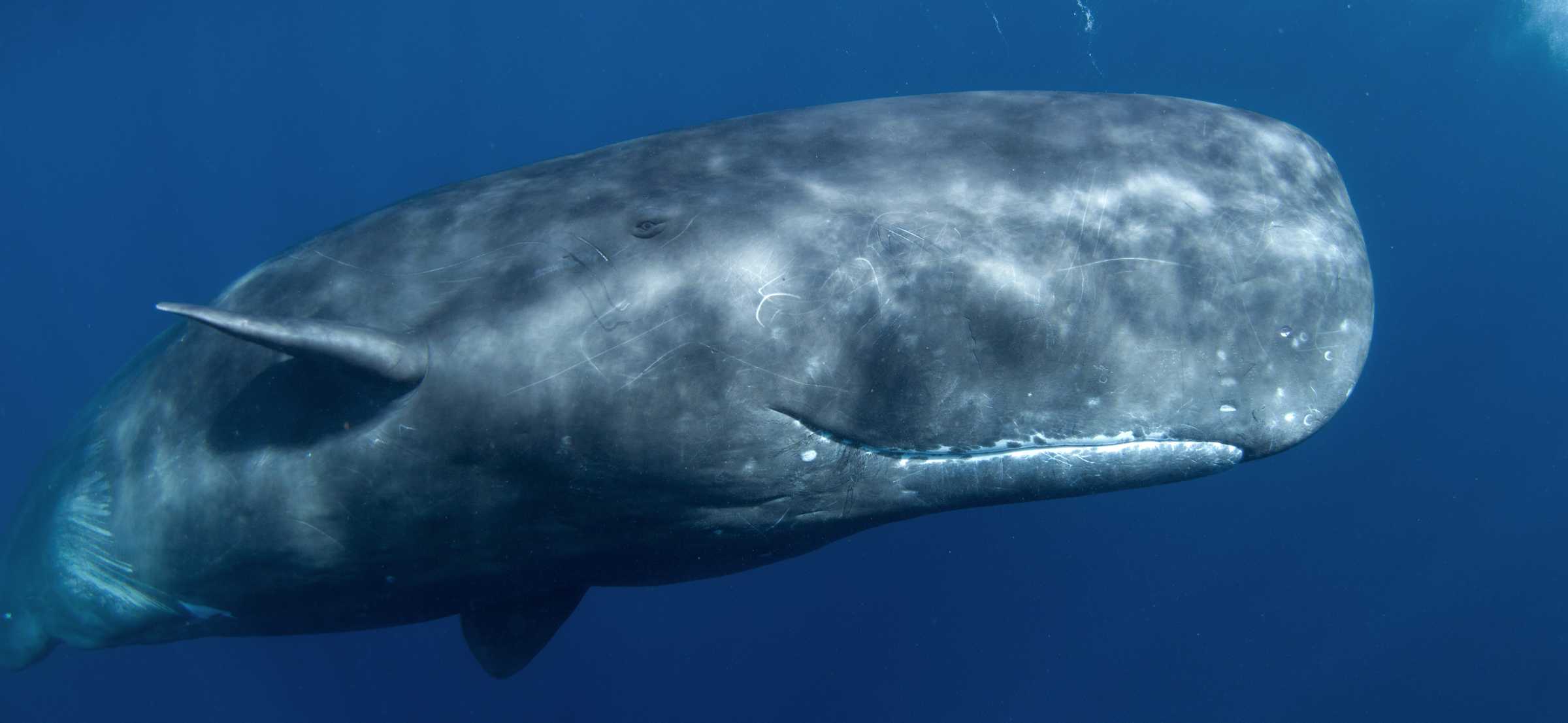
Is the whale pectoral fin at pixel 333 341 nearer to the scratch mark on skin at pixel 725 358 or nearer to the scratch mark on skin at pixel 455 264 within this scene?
the scratch mark on skin at pixel 455 264

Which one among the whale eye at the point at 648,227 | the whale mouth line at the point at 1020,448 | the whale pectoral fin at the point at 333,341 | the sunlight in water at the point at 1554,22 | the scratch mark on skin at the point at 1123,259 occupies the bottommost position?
the whale mouth line at the point at 1020,448

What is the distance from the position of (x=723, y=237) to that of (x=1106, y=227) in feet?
7.44

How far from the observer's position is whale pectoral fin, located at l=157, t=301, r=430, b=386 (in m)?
4.34

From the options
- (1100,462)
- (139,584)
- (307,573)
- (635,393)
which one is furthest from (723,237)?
(139,584)

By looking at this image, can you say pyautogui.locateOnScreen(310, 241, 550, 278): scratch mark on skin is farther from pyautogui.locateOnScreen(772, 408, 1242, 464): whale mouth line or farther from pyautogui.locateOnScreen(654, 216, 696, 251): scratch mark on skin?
pyautogui.locateOnScreen(772, 408, 1242, 464): whale mouth line

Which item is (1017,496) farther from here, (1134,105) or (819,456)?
(1134,105)

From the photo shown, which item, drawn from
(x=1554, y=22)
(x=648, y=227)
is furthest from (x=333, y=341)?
(x=1554, y=22)

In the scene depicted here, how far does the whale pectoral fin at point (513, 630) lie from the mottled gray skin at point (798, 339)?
4.21ft

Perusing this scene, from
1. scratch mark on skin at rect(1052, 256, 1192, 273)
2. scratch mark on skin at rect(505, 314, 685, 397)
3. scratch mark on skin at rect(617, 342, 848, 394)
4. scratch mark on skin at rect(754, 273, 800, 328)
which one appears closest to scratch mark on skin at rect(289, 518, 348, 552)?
scratch mark on skin at rect(505, 314, 685, 397)

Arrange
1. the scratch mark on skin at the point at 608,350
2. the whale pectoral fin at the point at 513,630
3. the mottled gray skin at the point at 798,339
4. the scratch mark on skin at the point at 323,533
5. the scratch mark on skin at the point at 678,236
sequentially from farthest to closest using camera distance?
the whale pectoral fin at the point at 513,630 → the scratch mark on skin at the point at 323,533 → the scratch mark on skin at the point at 678,236 → the scratch mark on skin at the point at 608,350 → the mottled gray skin at the point at 798,339

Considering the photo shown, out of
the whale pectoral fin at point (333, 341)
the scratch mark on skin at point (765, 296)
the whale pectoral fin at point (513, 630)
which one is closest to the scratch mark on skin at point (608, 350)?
the scratch mark on skin at point (765, 296)

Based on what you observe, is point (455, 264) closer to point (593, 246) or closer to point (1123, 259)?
point (593, 246)

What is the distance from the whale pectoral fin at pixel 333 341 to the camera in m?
4.34

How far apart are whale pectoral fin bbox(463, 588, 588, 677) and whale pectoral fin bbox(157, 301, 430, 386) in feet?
9.68
